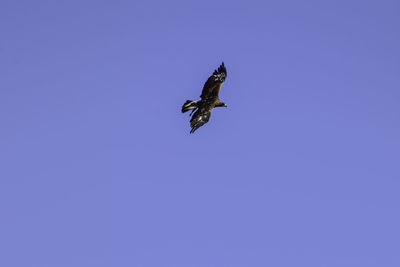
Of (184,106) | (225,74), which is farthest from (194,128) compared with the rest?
(225,74)

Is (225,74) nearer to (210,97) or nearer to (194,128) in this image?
(210,97)

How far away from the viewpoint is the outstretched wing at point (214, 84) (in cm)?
4534

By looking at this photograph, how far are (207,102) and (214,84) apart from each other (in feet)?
5.74

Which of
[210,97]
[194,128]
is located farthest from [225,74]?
[194,128]

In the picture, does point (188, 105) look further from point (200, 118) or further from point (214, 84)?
point (214, 84)

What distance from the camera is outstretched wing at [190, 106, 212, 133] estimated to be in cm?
4284

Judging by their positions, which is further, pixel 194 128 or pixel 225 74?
pixel 225 74

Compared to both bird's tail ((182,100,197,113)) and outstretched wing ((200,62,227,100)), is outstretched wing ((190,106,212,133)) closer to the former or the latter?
bird's tail ((182,100,197,113))

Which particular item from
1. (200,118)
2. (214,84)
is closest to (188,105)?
(200,118)

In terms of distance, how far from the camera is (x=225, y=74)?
152 ft

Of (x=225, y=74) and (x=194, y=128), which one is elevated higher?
(x=225, y=74)

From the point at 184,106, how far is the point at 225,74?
433 centimetres

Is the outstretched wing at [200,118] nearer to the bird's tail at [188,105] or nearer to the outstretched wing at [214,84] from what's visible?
the bird's tail at [188,105]

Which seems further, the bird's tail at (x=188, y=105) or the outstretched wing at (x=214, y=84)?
the outstretched wing at (x=214, y=84)
